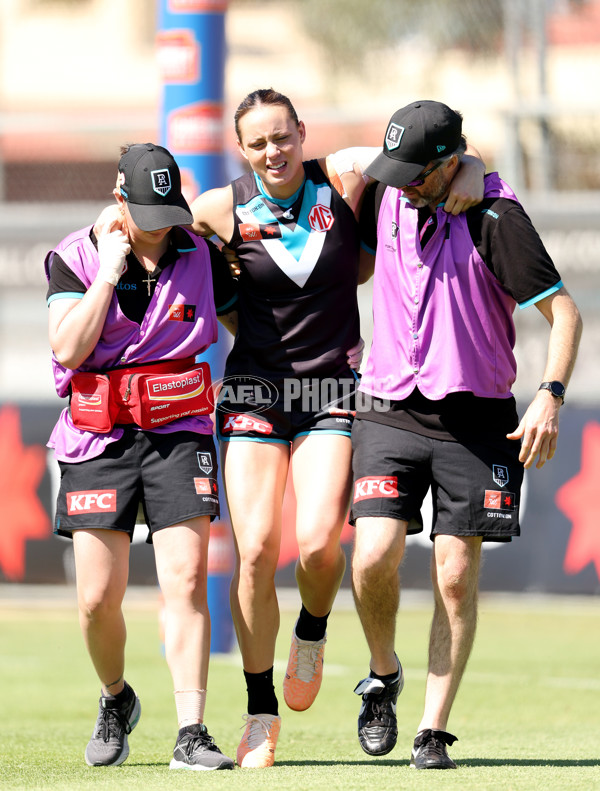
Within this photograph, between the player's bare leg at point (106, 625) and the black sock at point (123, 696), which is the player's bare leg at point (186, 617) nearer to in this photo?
the player's bare leg at point (106, 625)

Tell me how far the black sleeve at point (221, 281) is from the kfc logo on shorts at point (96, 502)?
0.95 meters

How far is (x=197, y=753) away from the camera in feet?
17.0

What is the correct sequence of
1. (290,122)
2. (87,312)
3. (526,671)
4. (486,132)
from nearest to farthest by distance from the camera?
(87,312), (290,122), (526,671), (486,132)

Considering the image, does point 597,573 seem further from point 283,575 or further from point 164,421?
point 164,421

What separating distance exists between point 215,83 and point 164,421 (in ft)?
15.0

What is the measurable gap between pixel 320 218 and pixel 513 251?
92cm

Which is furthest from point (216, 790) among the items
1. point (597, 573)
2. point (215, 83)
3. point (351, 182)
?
point (597, 573)

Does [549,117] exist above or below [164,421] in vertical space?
above

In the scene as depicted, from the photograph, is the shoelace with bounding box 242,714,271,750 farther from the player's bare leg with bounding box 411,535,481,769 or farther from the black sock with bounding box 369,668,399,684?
the player's bare leg with bounding box 411,535,481,769

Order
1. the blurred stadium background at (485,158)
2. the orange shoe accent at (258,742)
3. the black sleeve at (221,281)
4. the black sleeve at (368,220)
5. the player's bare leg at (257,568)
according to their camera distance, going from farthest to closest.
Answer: the blurred stadium background at (485,158)
the black sleeve at (368,220)
the black sleeve at (221,281)
the player's bare leg at (257,568)
the orange shoe accent at (258,742)

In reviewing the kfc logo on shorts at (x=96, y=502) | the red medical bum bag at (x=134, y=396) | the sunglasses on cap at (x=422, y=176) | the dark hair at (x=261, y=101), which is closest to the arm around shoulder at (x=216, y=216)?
the dark hair at (x=261, y=101)

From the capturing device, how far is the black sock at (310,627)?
5.93 m

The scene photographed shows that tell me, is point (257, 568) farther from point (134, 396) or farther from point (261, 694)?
point (134, 396)

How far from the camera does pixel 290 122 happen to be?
5660 mm
